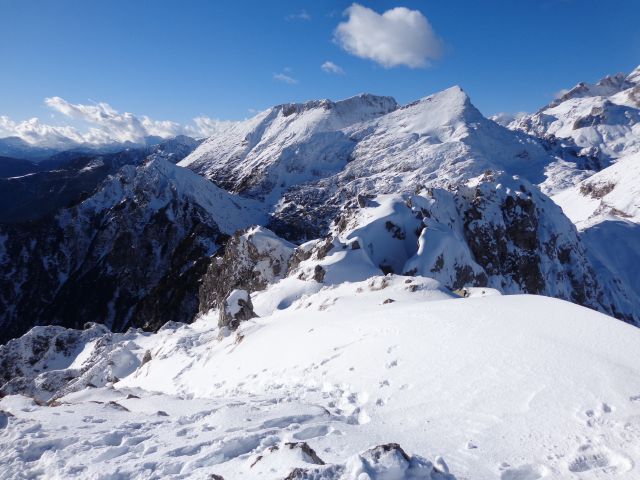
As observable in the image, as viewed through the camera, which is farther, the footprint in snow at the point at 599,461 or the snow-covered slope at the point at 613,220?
the snow-covered slope at the point at 613,220

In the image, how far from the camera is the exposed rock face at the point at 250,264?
173 ft

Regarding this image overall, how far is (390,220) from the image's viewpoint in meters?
49.3

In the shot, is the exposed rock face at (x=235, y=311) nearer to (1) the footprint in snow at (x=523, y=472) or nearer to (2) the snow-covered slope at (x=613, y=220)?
(1) the footprint in snow at (x=523, y=472)

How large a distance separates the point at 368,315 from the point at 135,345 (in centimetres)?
3311

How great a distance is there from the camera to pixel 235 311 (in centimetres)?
3603

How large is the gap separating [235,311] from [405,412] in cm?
2527

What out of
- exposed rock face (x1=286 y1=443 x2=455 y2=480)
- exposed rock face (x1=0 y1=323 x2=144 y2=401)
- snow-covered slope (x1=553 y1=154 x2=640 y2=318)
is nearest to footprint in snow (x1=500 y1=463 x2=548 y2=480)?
exposed rock face (x1=286 y1=443 x2=455 y2=480)

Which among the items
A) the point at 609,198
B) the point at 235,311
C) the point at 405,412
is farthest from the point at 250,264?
the point at 609,198

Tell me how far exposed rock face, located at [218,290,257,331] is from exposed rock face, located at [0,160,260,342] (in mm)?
56608

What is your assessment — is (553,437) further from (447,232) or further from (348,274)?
(447,232)

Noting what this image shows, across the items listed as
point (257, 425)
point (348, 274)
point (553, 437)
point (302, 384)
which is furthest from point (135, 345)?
point (553, 437)

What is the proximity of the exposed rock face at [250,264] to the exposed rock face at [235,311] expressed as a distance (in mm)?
→ 14762

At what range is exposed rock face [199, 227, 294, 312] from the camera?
173ft

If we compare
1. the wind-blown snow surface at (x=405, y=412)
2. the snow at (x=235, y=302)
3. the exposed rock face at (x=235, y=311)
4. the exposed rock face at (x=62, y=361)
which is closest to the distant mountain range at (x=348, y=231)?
the snow at (x=235, y=302)
